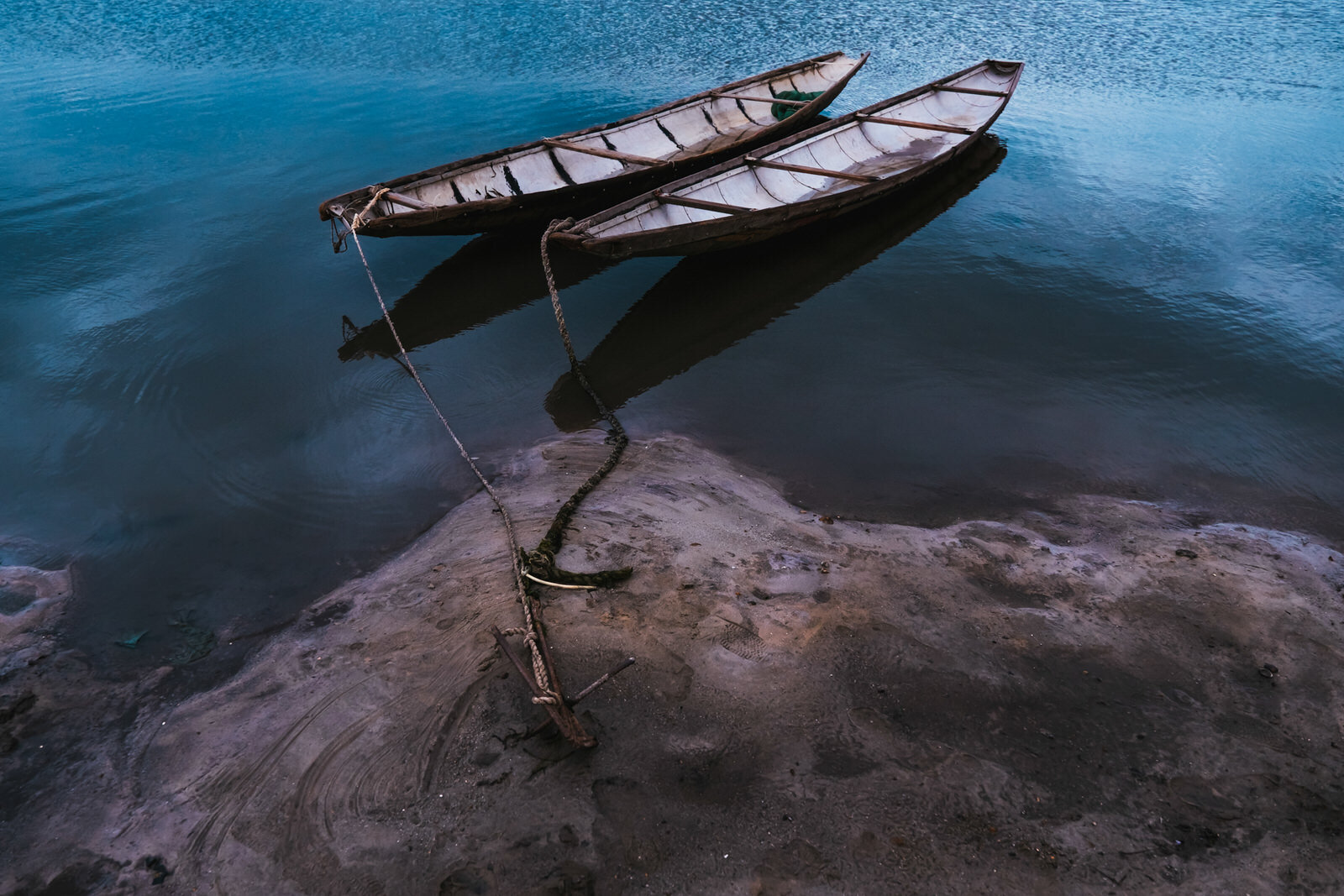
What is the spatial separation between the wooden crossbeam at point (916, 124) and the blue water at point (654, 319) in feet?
2.94

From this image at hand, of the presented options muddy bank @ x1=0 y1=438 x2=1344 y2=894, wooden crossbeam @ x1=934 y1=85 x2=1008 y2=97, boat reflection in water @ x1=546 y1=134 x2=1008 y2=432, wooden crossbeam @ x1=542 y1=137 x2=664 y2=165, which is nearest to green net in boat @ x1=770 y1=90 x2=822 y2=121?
wooden crossbeam @ x1=934 y1=85 x2=1008 y2=97

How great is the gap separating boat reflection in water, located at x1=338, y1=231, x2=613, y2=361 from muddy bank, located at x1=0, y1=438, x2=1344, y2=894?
15.6 ft

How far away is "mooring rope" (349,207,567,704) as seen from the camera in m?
4.73

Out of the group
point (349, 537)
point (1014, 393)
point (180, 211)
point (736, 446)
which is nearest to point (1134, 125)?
point (1014, 393)

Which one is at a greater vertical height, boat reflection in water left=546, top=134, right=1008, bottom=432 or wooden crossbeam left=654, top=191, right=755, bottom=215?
wooden crossbeam left=654, top=191, right=755, bottom=215

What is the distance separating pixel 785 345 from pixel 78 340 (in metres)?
9.75

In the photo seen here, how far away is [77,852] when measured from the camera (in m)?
4.33

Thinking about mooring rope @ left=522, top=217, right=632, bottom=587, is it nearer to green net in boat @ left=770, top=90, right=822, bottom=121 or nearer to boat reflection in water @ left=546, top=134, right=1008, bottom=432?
boat reflection in water @ left=546, top=134, right=1008, bottom=432

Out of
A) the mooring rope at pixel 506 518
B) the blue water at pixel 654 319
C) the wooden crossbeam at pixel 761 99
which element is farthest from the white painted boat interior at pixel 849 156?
the mooring rope at pixel 506 518

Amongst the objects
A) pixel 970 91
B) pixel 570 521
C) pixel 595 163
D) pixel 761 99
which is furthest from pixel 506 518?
pixel 970 91

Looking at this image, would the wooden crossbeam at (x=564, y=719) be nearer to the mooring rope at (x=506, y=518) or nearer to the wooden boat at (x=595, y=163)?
the mooring rope at (x=506, y=518)

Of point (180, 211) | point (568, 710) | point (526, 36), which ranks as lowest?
point (568, 710)

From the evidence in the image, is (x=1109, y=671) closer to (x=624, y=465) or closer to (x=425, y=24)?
(x=624, y=465)

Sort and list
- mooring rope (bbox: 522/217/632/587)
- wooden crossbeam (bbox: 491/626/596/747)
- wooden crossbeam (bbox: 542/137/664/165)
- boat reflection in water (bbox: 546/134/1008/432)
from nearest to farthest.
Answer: wooden crossbeam (bbox: 491/626/596/747) → mooring rope (bbox: 522/217/632/587) → boat reflection in water (bbox: 546/134/1008/432) → wooden crossbeam (bbox: 542/137/664/165)
